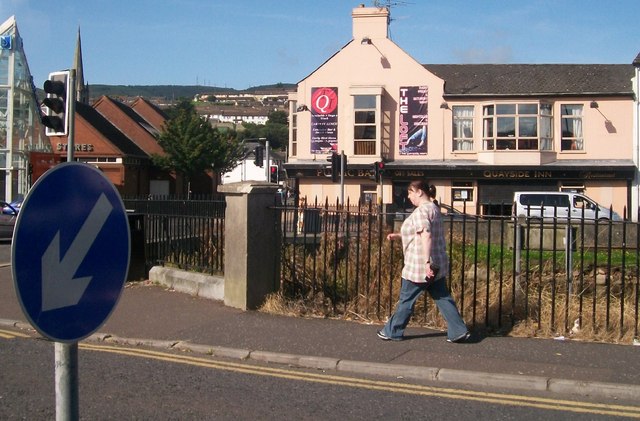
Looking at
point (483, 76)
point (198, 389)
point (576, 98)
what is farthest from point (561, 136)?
point (198, 389)

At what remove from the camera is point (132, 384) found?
6.27 m

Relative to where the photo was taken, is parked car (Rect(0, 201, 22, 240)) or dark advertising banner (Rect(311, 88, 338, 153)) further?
dark advertising banner (Rect(311, 88, 338, 153))

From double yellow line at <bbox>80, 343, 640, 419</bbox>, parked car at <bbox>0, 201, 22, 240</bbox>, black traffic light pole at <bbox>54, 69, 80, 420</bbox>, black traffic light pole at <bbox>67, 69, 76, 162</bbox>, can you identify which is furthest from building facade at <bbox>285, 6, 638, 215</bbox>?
black traffic light pole at <bbox>54, 69, 80, 420</bbox>

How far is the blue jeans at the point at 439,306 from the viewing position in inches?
297

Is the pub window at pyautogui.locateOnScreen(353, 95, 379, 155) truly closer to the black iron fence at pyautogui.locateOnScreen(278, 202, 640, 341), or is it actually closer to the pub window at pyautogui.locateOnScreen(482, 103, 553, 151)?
the pub window at pyautogui.locateOnScreen(482, 103, 553, 151)

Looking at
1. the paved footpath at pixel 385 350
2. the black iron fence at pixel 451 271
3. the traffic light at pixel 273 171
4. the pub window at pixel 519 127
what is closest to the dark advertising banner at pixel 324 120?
the pub window at pixel 519 127

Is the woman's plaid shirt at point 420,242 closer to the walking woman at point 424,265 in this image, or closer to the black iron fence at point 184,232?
the walking woman at point 424,265

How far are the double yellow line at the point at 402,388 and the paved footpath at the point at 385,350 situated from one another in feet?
0.83

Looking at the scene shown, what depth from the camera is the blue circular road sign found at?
260cm

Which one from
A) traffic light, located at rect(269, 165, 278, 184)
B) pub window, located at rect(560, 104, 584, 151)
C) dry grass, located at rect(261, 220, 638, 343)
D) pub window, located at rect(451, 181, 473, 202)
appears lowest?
dry grass, located at rect(261, 220, 638, 343)

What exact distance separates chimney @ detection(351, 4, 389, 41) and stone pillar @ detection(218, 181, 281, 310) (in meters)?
28.0

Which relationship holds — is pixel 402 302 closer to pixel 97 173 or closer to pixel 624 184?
pixel 97 173

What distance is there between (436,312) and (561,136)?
2831 centimetres

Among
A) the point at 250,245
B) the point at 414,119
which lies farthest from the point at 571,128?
the point at 250,245
